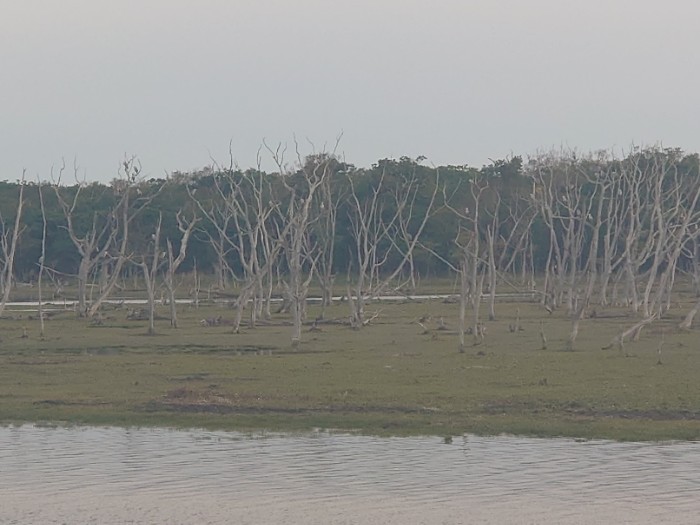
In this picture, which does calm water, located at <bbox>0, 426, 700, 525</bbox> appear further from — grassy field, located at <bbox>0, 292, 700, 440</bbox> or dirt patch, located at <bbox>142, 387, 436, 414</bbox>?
dirt patch, located at <bbox>142, 387, 436, 414</bbox>

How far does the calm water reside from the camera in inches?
592

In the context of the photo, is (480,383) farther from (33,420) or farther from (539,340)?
(539,340)

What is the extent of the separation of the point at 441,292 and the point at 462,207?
14.1 meters

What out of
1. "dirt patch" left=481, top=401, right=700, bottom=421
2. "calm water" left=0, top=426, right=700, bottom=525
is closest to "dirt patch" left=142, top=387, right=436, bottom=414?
"dirt patch" left=481, top=401, right=700, bottom=421

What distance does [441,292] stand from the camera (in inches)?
3093

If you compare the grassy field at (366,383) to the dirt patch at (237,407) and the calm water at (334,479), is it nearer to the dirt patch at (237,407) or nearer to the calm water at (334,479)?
the dirt patch at (237,407)

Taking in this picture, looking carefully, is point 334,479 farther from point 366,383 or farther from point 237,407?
point 366,383

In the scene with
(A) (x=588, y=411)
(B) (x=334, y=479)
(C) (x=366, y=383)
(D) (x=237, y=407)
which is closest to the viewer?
(B) (x=334, y=479)

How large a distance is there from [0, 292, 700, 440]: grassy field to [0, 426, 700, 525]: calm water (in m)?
1.31

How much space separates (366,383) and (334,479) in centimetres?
886

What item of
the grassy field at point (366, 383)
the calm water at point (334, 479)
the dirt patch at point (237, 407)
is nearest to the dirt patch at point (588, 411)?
the grassy field at point (366, 383)

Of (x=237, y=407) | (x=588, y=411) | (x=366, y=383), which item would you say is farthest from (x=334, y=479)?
(x=366, y=383)

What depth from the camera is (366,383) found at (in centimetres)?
2595

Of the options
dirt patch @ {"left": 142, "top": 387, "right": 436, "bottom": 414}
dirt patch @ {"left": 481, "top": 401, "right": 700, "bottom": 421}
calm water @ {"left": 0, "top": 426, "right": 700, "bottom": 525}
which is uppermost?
dirt patch @ {"left": 481, "top": 401, "right": 700, "bottom": 421}
